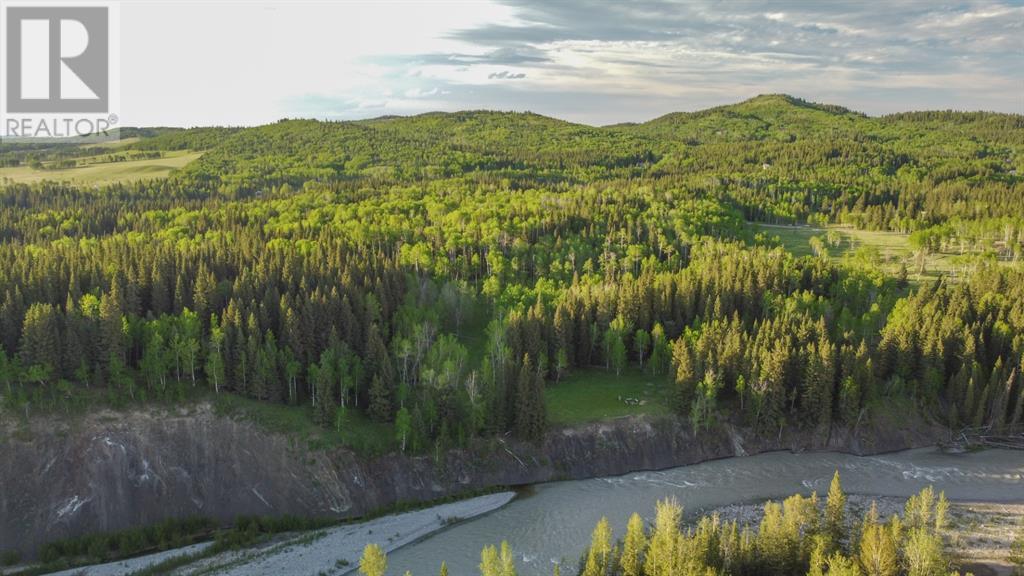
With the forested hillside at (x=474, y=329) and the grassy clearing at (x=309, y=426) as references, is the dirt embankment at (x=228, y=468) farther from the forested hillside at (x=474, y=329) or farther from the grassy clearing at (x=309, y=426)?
the forested hillside at (x=474, y=329)

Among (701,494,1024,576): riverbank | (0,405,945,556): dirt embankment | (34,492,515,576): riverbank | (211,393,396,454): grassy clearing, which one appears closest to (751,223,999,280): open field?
(0,405,945,556): dirt embankment

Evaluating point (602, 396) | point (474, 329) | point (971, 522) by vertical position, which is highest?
point (474, 329)

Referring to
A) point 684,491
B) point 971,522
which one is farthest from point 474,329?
point 971,522

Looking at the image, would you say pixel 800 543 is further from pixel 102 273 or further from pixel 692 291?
pixel 102 273

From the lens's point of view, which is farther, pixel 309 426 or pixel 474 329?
pixel 474 329

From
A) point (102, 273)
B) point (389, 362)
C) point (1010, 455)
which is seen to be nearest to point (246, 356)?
point (389, 362)

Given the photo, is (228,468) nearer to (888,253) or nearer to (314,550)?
(314,550)

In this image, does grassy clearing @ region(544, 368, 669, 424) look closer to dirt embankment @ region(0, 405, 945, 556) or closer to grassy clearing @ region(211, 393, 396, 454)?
dirt embankment @ region(0, 405, 945, 556)
